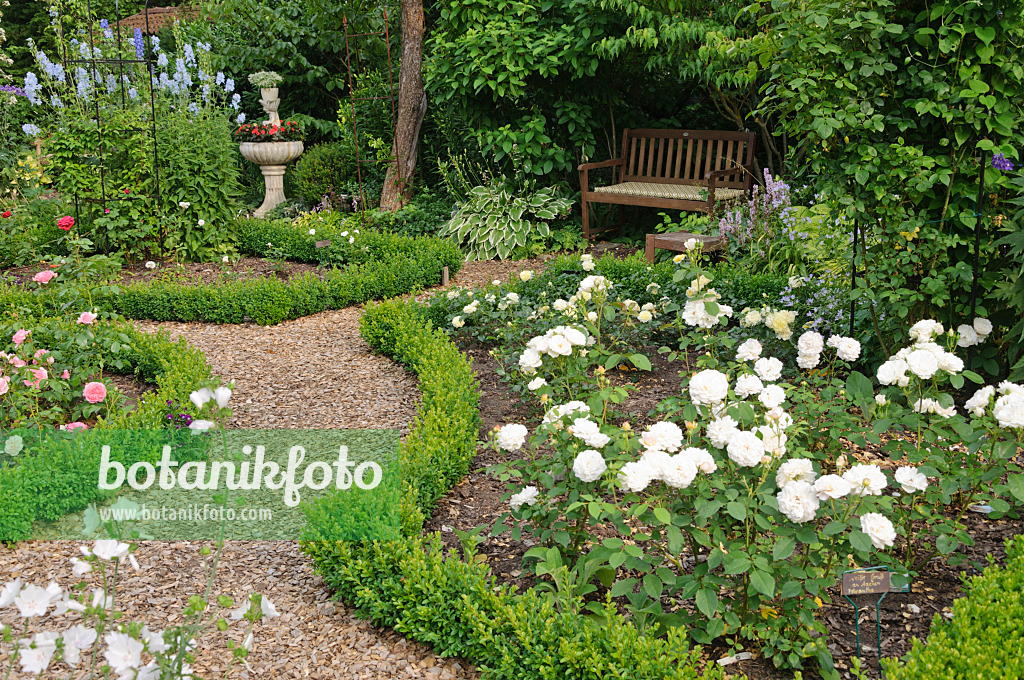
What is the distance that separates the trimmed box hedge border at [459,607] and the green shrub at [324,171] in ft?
24.0

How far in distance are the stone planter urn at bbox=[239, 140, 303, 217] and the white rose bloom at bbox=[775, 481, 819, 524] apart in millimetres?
9025

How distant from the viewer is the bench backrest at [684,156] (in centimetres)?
752

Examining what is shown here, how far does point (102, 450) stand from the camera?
3.31 meters

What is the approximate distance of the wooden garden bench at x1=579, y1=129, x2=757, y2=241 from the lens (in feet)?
23.9

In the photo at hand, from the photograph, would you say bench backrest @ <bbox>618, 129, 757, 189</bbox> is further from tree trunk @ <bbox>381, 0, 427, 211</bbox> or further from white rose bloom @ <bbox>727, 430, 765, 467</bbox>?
white rose bloom @ <bbox>727, 430, 765, 467</bbox>

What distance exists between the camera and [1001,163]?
11.3 ft

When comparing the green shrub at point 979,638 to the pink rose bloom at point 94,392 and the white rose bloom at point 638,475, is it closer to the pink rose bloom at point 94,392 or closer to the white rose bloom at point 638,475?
the white rose bloom at point 638,475

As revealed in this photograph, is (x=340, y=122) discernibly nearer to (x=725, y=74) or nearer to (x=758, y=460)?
(x=725, y=74)

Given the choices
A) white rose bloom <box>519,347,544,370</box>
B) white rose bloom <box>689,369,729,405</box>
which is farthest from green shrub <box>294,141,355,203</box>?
white rose bloom <box>689,369,729,405</box>

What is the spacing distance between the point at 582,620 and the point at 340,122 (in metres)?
9.25

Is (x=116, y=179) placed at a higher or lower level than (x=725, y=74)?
lower

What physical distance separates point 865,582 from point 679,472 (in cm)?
62

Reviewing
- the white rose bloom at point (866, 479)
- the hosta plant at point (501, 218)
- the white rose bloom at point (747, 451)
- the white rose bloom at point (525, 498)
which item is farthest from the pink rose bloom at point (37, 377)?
the hosta plant at point (501, 218)

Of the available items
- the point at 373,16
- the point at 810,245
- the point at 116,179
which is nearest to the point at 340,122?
the point at 373,16
